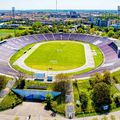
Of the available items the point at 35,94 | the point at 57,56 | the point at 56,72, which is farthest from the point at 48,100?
the point at 57,56

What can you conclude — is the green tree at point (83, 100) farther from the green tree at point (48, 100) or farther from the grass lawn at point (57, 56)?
the grass lawn at point (57, 56)

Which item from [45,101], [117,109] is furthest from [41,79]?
[117,109]

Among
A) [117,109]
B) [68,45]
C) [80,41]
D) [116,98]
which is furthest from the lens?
[80,41]

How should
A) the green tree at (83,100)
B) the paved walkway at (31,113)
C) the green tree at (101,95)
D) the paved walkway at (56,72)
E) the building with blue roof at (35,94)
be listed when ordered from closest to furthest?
the paved walkway at (31,113) < the green tree at (83,100) < the green tree at (101,95) < the building with blue roof at (35,94) < the paved walkway at (56,72)

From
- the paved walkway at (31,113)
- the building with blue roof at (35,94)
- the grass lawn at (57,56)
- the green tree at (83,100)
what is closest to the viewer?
the paved walkway at (31,113)

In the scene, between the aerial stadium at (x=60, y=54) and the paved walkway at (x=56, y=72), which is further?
the aerial stadium at (x=60, y=54)

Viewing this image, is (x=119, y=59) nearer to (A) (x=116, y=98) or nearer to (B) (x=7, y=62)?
(A) (x=116, y=98)

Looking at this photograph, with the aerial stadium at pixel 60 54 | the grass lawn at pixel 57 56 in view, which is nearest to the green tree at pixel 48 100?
the aerial stadium at pixel 60 54

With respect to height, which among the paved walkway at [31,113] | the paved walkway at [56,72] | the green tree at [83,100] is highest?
the paved walkway at [56,72]
